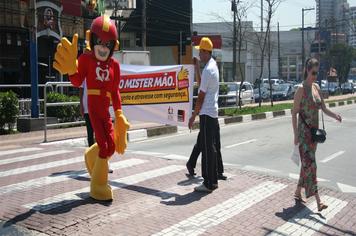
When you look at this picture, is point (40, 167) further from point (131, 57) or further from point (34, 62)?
point (131, 57)

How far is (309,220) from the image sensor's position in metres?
6.15

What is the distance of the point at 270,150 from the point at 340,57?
5225 cm

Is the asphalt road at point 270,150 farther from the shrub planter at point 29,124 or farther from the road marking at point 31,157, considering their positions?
the shrub planter at point 29,124

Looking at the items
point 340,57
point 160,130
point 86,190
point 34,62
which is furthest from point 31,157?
point 340,57

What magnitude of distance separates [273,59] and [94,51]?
10614 centimetres

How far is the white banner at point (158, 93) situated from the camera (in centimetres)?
1170

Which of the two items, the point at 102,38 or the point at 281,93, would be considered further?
the point at 281,93

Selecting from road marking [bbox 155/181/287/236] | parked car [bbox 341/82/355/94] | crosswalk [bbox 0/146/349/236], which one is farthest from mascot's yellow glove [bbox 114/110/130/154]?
parked car [bbox 341/82/355/94]

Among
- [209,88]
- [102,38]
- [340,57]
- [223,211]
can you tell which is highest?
[340,57]

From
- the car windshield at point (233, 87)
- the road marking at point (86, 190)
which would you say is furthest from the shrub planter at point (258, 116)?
the road marking at point (86, 190)

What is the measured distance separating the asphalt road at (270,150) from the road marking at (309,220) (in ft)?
3.59

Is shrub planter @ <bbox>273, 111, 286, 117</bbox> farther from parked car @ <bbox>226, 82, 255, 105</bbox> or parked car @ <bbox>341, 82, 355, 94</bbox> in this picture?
parked car @ <bbox>341, 82, 355, 94</bbox>

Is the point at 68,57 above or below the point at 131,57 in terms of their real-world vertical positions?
below

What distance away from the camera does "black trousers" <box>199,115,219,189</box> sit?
6.97 meters
